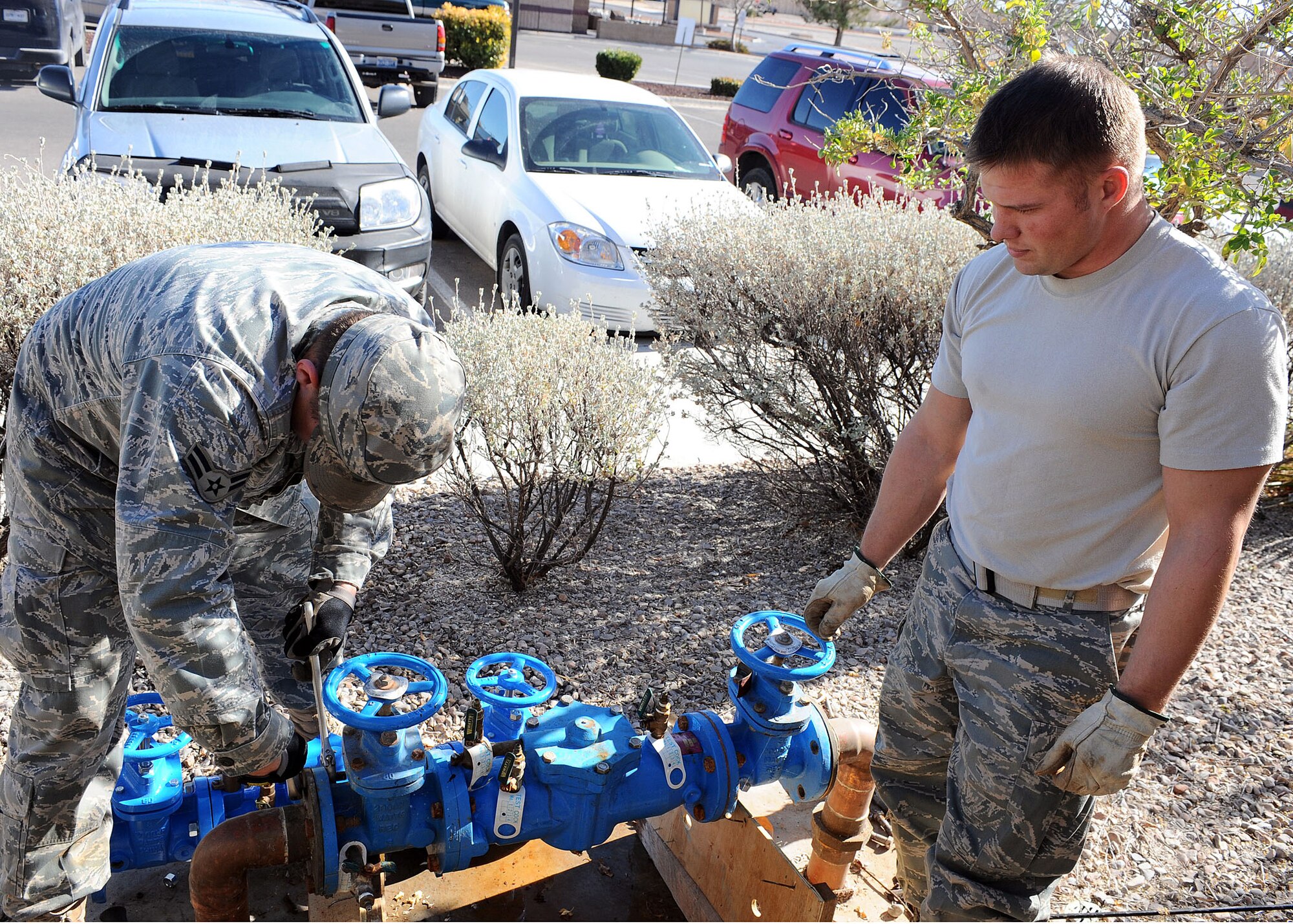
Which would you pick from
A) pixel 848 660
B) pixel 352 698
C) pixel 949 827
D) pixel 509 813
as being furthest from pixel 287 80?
pixel 949 827

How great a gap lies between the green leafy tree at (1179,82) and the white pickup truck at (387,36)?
1391cm

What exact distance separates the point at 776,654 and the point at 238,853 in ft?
4.27

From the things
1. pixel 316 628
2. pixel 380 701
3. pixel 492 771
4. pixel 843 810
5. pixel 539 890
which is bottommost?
pixel 539 890

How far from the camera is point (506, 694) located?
7.98 ft

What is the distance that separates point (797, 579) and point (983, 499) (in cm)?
211

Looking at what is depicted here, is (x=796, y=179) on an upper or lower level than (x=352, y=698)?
upper

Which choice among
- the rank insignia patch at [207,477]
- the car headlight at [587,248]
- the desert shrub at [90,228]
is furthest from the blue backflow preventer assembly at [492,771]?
the car headlight at [587,248]

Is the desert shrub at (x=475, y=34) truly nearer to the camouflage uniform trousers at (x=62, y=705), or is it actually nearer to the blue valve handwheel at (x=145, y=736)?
the blue valve handwheel at (x=145, y=736)

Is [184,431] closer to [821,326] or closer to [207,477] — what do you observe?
[207,477]

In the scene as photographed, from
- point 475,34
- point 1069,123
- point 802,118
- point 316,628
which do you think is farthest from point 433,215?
point 475,34

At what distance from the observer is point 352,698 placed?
324cm

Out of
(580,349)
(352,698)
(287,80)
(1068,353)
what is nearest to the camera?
(1068,353)

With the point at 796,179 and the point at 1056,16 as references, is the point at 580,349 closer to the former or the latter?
the point at 1056,16

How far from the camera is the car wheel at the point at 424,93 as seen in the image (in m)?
17.0
